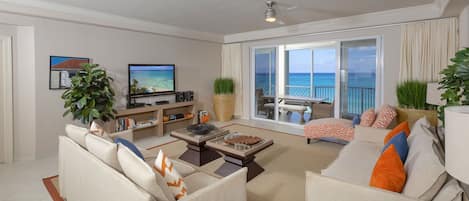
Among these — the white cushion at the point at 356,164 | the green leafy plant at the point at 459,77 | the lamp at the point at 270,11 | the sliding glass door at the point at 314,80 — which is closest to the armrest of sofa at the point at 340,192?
the white cushion at the point at 356,164

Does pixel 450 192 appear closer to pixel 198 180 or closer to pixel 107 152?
pixel 198 180

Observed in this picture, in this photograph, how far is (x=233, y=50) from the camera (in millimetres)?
6902

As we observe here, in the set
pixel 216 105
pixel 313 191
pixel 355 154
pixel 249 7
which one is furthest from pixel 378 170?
pixel 216 105

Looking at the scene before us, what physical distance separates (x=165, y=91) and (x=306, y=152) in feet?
10.8

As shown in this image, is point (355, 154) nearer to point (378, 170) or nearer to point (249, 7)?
point (378, 170)

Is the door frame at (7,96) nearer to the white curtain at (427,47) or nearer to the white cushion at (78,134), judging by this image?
the white cushion at (78,134)

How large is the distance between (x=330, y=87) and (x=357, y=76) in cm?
271

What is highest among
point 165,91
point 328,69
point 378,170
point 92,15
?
point 92,15

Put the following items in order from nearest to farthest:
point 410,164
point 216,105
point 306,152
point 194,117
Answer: point 410,164 → point 306,152 → point 194,117 → point 216,105

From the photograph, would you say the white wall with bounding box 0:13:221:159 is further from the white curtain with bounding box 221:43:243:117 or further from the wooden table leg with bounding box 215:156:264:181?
the wooden table leg with bounding box 215:156:264:181

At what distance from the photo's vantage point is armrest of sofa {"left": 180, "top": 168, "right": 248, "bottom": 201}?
4.88 ft

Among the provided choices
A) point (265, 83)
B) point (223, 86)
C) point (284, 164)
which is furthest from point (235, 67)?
point (284, 164)

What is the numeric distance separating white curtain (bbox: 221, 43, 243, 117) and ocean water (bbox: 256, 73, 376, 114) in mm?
542

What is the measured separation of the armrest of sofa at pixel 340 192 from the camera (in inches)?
55.1
